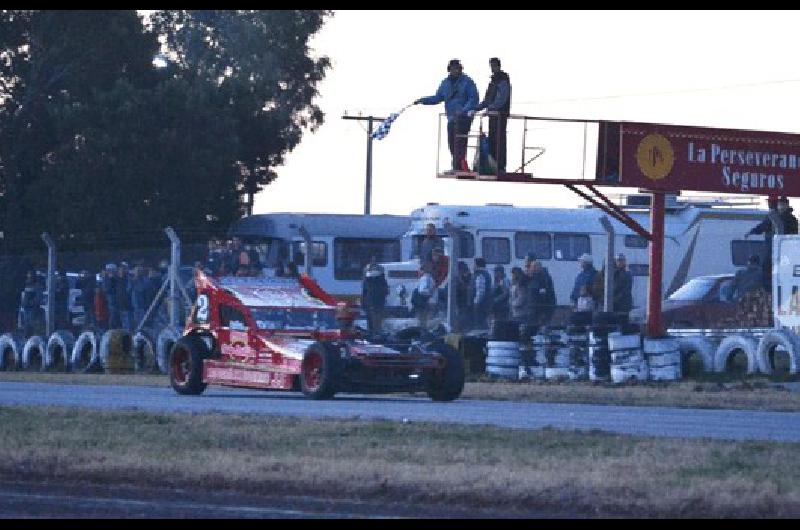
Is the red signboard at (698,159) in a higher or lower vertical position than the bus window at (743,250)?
higher

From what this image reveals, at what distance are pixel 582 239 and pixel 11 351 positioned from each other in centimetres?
1218

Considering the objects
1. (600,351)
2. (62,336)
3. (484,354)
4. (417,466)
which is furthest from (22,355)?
(417,466)

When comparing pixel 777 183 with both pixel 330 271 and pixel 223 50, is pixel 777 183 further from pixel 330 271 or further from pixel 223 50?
pixel 223 50

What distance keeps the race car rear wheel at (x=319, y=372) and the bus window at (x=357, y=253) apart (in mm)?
17961

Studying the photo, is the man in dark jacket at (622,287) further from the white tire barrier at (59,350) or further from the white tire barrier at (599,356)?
the white tire barrier at (59,350)

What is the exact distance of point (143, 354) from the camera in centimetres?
2820

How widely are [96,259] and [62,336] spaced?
1020cm

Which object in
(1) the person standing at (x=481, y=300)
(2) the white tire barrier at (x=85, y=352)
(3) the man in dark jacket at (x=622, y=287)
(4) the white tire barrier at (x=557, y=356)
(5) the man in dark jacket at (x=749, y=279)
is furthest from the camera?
(2) the white tire barrier at (x=85, y=352)

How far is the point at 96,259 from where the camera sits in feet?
131

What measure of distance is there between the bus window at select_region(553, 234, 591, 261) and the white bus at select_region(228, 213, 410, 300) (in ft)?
11.1

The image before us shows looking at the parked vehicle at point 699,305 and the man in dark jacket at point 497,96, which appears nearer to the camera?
the man in dark jacket at point 497,96

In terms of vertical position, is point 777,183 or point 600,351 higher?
point 777,183

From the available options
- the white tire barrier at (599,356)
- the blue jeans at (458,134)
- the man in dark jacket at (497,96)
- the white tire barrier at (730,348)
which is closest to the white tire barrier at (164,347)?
the blue jeans at (458,134)

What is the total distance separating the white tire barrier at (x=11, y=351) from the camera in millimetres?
30750
